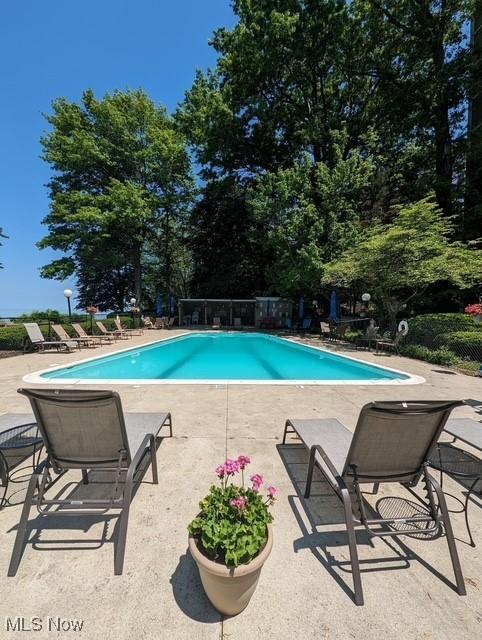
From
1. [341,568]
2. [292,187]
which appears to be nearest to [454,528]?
[341,568]

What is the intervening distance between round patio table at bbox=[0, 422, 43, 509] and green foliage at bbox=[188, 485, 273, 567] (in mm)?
1658

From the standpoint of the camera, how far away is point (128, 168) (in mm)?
21375

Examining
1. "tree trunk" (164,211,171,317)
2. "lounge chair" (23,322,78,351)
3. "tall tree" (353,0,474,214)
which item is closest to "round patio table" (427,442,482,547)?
"lounge chair" (23,322,78,351)

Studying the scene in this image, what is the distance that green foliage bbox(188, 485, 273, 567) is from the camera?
1.32 metres

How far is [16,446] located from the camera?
2283 millimetres

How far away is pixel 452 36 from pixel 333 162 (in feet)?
26.9

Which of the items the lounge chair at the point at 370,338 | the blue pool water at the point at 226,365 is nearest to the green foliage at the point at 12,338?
the blue pool water at the point at 226,365

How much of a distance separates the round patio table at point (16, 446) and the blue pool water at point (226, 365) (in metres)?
3.63

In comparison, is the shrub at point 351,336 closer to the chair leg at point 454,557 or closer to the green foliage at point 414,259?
the green foliage at point 414,259

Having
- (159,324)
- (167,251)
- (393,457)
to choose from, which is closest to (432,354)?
(393,457)

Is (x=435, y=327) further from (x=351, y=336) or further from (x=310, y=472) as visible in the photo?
(x=310, y=472)

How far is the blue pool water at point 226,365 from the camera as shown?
290 inches

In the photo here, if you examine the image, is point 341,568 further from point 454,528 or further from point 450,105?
point 450,105

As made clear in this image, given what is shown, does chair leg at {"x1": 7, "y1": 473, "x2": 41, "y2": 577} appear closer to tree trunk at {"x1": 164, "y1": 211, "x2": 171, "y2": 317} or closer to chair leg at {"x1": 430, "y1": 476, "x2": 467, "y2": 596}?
chair leg at {"x1": 430, "y1": 476, "x2": 467, "y2": 596}
